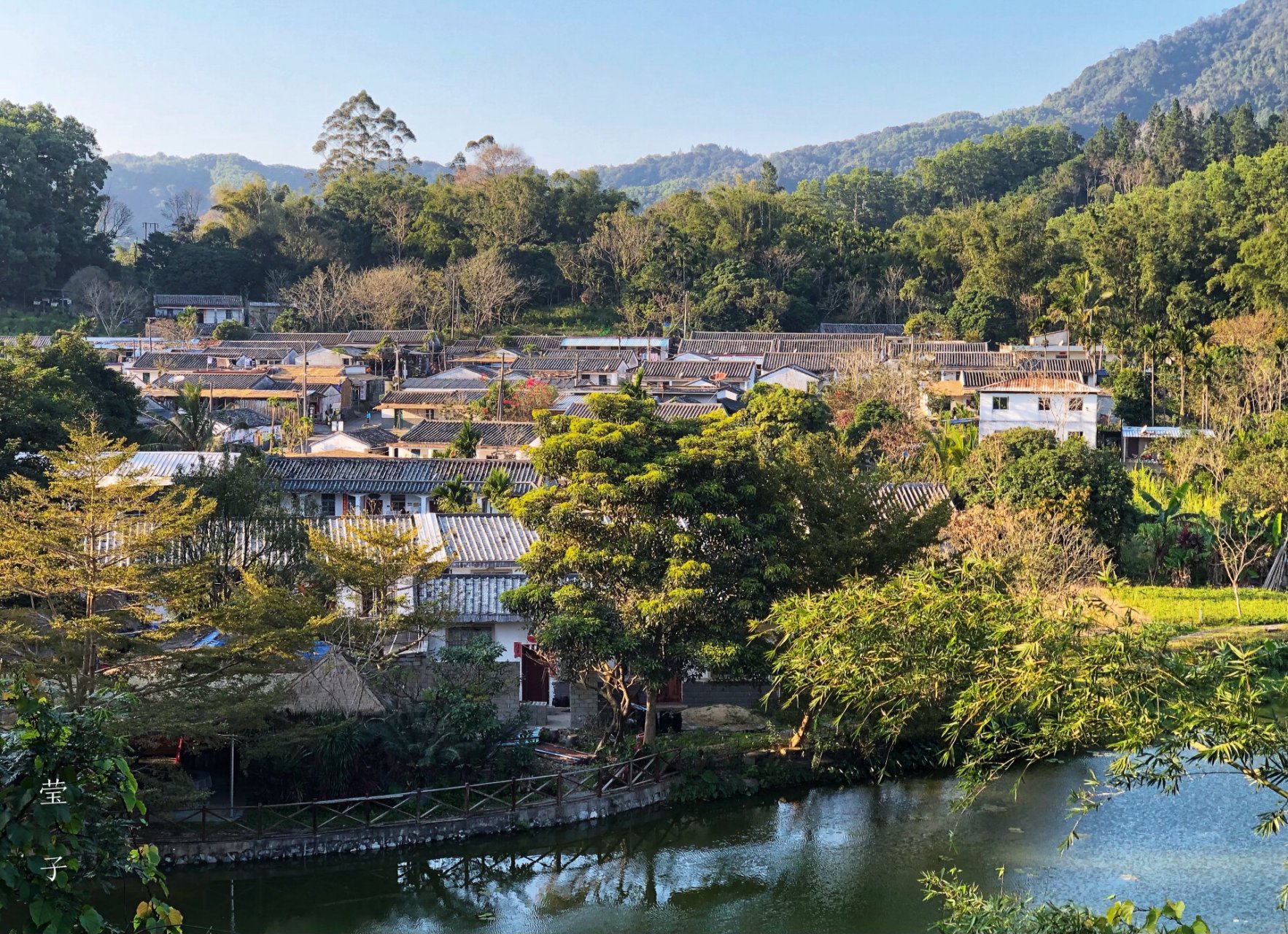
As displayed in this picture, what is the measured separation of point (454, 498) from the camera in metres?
23.4

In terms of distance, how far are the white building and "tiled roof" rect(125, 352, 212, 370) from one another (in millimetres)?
31241

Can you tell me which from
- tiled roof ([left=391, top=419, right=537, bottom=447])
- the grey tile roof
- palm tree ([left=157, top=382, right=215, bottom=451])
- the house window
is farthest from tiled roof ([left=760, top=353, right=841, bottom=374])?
the house window

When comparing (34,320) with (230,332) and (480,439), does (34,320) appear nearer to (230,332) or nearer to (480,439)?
(230,332)

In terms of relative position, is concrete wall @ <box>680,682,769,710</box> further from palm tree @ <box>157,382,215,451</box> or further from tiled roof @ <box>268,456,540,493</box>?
palm tree @ <box>157,382,215,451</box>

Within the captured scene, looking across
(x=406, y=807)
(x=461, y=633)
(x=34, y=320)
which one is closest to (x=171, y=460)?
(x=461, y=633)

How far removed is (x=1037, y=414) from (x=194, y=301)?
45068 millimetres

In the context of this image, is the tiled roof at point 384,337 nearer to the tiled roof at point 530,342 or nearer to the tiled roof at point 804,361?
the tiled roof at point 530,342

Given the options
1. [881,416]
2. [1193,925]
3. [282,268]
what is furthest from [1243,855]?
[282,268]

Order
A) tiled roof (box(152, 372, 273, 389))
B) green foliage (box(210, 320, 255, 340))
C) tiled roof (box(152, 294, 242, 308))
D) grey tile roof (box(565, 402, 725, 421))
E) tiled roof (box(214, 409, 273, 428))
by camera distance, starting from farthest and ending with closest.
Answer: tiled roof (box(152, 294, 242, 308)) < green foliage (box(210, 320, 255, 340)) < tiled roof (box(152, 372, 273, 389)) < tiled roof (box(214, 409, 273, 428)) < grey tile roof (box(565, 402, 725, 421))

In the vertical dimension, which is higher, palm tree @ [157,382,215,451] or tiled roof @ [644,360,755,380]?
tiled roof @ [644,360,755,380]

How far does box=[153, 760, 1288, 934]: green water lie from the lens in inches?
467

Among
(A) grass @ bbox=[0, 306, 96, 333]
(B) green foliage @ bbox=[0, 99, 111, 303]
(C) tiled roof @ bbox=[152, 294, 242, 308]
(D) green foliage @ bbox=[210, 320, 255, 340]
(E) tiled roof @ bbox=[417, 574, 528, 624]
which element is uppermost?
(B) green foliage @ bbox=[0, 99, 111, 303]

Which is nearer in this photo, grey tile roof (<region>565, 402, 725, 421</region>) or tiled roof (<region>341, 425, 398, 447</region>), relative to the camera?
tiled roof (<region>341, 425, 398, 447</region>)

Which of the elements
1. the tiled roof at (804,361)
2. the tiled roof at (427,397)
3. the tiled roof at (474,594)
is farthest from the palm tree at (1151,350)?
the tiled roof at (474,594)
